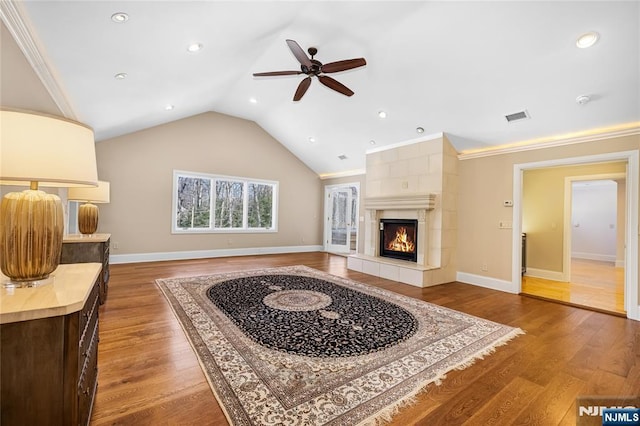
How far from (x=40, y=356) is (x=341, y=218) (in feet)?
26.4

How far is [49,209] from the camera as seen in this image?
1.26 m

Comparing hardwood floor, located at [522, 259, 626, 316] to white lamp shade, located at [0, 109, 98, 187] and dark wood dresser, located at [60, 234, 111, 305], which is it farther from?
→ dark wood dresser, located at [60, 234, 111, 305]

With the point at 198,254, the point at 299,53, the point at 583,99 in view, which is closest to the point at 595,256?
the point at 583,99

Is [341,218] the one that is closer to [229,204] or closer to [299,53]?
[229,204]

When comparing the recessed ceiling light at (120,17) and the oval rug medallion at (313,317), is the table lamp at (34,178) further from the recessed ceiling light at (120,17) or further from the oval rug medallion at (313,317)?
the oval rug medallion at (313,317)

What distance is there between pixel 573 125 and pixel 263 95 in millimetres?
5292

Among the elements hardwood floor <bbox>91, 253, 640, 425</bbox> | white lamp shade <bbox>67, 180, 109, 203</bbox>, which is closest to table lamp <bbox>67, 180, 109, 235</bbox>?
white lamp shade <bbox>67, 180, 109, 203</bbox>

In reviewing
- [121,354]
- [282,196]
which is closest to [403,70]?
[121,354]

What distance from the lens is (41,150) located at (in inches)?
46.1

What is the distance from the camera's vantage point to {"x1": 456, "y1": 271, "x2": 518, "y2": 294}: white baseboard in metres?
4.71

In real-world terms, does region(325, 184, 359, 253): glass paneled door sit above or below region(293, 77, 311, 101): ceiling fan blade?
below

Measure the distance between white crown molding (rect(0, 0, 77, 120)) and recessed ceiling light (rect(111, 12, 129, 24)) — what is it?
567 mm

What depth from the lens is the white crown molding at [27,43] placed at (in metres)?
1.78

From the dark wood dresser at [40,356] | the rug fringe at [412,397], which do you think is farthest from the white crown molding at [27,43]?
the rug fringe at [412,397]
